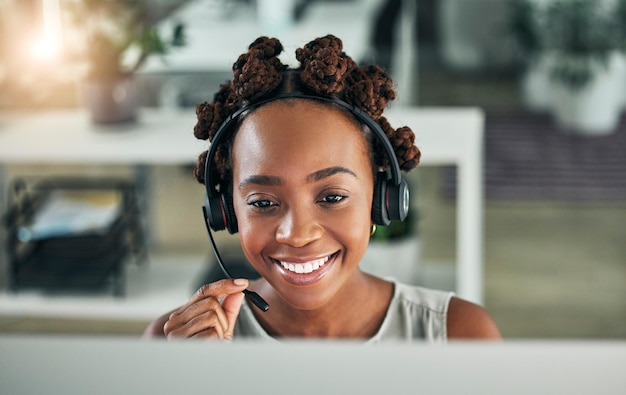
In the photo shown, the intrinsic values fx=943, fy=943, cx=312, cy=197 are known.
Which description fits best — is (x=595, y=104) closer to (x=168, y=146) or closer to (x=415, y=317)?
(x=168, y=146)

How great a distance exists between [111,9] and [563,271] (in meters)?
1.37

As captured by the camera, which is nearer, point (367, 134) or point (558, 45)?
point (367, 134)

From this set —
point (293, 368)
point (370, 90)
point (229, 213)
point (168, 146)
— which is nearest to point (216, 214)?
point (229, 213)

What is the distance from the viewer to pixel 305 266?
0.52 meters

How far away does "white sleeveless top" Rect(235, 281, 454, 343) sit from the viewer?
2.00 feet

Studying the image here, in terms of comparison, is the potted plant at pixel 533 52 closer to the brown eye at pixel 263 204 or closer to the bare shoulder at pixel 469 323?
the bare shoulder at pixel 469 323

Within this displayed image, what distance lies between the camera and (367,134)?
535mm

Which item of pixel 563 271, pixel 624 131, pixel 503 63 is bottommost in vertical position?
pixel 563 271

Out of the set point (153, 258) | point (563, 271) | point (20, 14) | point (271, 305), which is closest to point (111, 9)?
point (153, 258)

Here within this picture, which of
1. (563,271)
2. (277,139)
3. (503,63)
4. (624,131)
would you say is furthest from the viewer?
(503,63)

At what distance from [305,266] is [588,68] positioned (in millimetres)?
3150

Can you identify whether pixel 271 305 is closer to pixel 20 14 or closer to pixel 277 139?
pixel 277 139

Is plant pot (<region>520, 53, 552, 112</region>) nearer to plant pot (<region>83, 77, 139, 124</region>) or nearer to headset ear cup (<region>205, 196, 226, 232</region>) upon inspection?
plant pot (<region>83, 77, 139, 124</region>)

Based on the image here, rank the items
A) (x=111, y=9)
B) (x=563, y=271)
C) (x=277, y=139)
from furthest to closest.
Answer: (x=563, y=271) < (x=111, y=9) < (x=277, y=139)
